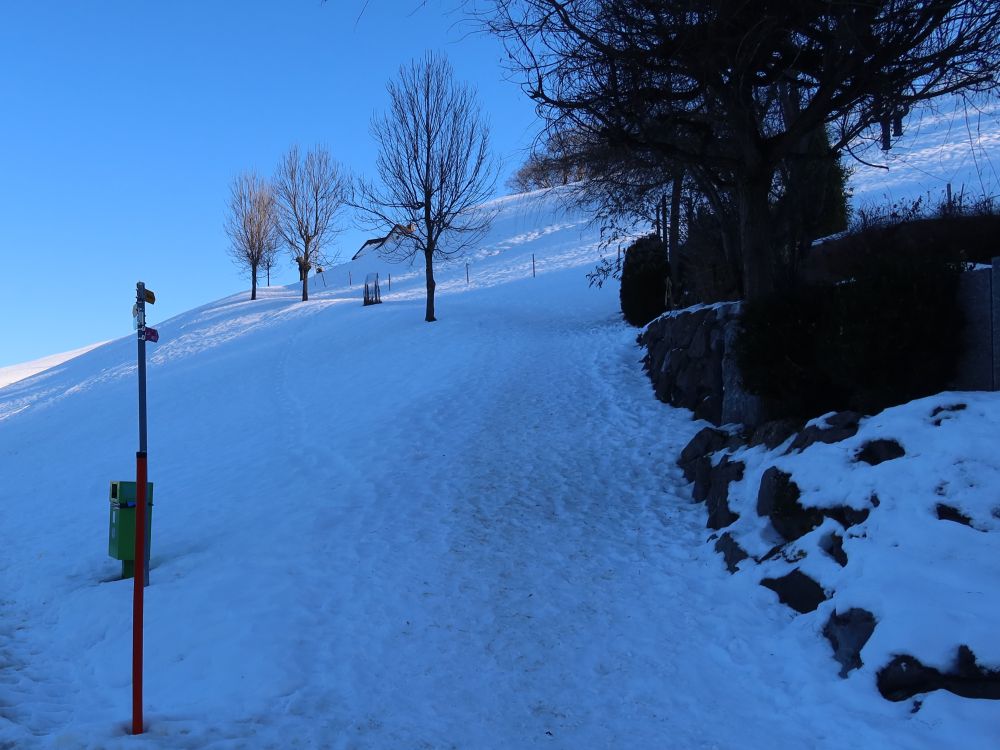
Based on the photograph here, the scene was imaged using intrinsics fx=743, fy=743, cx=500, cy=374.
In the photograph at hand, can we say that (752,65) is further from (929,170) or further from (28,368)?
(28,368)

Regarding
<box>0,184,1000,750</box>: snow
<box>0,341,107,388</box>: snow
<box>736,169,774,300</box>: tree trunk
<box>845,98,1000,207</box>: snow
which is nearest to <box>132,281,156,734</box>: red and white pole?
<box>0,184,1000,750</box>: snow

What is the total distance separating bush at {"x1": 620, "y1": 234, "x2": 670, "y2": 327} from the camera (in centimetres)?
1817

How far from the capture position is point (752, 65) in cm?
740

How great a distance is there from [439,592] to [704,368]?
5671 mm

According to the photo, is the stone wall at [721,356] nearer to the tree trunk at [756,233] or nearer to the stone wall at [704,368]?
the stone wall at [704,368]

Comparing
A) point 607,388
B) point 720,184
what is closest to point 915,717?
point 720,184

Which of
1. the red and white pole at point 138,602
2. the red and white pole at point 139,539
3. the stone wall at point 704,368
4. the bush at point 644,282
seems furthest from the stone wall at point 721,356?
the red and white pole at point 138,602

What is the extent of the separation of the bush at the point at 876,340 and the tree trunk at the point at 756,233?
101 cm

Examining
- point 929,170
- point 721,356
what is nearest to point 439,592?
point 721,356

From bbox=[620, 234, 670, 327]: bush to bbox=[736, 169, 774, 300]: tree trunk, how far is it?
359 inches

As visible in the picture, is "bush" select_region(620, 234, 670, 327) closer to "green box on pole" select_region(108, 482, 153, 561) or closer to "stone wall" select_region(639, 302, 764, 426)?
"stone wall" select_region(639, 302, 764, 426)

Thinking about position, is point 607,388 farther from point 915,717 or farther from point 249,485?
point 915,717

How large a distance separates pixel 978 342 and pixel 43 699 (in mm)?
7328

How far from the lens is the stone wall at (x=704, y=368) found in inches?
356
